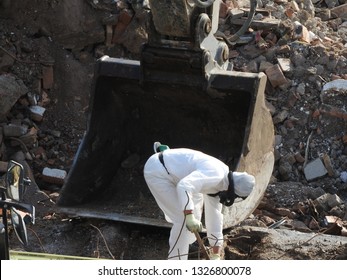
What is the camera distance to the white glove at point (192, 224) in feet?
25.3

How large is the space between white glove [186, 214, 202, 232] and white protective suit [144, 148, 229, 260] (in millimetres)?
242

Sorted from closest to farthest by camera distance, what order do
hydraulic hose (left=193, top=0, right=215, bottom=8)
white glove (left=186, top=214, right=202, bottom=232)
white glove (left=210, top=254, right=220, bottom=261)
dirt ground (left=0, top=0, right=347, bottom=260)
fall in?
white glove (left=186, top=214, right=202, bottom=232) < white glove (left=210, top=254, right=220, bottom=261) < hydraulic hose (left=193, top=0, right=215, bottom=8) < dirt ground (left=0, top=0, right=347, bottom=260)

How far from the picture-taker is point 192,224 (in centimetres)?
770

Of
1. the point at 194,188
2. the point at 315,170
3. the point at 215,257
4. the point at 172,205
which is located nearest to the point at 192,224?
the point at 194,188

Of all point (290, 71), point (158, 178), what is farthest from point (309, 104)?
point (158, 178)

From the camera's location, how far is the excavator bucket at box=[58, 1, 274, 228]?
8898mm

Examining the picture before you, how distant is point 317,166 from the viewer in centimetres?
1060

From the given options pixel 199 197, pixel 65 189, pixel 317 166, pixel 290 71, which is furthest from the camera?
pixel 290 71

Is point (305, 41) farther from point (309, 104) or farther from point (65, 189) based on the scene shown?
point (65, 189)

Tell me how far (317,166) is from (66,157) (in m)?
2.60

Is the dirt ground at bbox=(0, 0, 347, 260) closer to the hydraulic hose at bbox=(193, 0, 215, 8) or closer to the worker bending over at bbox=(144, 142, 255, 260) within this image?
the worker bending over at bbox=(144, 142, 255, 260)

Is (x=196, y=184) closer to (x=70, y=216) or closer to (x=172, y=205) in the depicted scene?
(x=172, y=205)

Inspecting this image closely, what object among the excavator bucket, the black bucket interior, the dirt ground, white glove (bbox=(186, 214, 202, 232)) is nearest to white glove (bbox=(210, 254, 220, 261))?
the dirt ground

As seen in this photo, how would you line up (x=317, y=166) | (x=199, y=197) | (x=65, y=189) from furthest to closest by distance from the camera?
(x=317, y=166) < (x=65, y=189) < (x=199, y=197)
